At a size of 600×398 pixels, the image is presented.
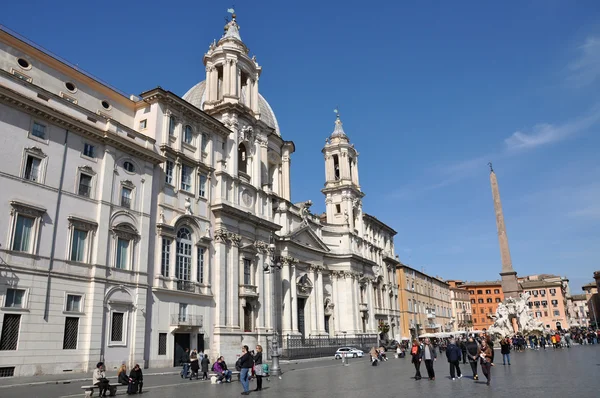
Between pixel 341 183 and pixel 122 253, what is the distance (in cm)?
3724

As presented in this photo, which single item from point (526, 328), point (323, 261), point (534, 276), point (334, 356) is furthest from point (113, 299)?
point (534, 276)

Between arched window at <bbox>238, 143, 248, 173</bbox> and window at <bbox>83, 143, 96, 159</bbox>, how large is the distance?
15.2 m

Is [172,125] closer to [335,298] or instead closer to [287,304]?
[287,304]

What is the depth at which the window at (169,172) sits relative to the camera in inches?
1240

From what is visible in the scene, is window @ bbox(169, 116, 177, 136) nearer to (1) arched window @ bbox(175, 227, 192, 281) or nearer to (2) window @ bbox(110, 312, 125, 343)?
(1) arched window @ bbox(175, 227, 192, 281)

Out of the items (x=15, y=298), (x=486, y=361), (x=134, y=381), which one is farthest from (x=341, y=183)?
(x=134, y=381)

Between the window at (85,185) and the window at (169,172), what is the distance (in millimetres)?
5734

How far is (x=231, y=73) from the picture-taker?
133ft

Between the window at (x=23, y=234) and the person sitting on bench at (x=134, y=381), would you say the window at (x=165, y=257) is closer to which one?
the window at (x=23, y=234)

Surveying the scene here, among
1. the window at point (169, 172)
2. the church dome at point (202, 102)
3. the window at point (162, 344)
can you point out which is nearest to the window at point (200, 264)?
the window at point (162, 344)

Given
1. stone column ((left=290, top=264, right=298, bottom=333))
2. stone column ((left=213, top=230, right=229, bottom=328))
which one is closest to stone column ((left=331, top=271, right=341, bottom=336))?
stone column ((left=290, top=264, right=298, bottom=333))

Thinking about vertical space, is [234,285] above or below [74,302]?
above

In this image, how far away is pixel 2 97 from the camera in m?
22.3

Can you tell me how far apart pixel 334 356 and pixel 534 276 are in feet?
344
